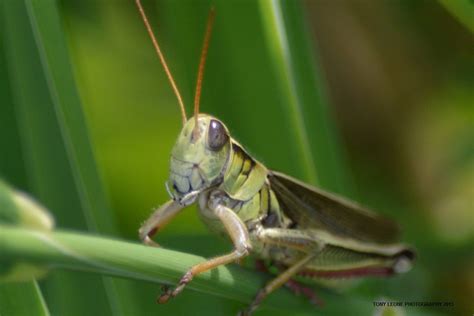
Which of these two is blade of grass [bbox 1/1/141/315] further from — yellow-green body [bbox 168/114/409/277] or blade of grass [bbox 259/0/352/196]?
blade of grass [bbox 259/0/352/196]

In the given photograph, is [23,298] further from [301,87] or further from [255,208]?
[301,87]

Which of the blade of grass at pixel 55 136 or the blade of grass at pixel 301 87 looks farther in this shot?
the blade of grass at pixel 301 87

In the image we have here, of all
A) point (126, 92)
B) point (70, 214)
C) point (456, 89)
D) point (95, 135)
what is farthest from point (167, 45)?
point (70, 214)

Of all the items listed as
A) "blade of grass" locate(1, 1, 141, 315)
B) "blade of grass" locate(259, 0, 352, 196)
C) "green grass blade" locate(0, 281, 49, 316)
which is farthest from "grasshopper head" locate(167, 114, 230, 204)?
"green grass blade" locate(0, 281, 49, 316)

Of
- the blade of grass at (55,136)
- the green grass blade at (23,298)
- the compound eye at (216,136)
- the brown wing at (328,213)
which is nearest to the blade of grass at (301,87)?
the brown wing at (328,213)

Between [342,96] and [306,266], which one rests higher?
[342,96]

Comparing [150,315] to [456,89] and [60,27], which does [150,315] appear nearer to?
[60,27]

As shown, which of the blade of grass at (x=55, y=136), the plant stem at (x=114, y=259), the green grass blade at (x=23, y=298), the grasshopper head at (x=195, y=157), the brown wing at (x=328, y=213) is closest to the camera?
the plant stem at (x=114, y=259)

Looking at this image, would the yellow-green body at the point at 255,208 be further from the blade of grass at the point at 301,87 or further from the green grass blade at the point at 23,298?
the green grass blade at the point at 23,298
